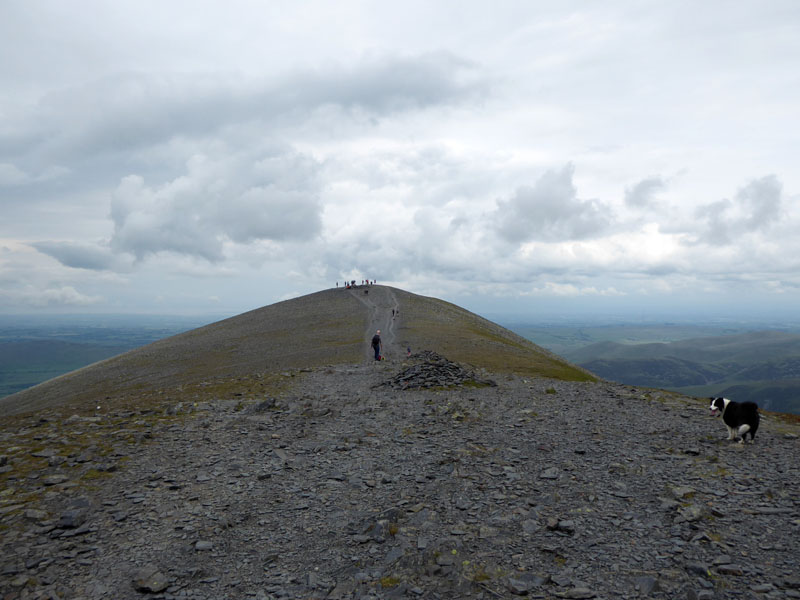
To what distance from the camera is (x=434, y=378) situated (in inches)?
1368

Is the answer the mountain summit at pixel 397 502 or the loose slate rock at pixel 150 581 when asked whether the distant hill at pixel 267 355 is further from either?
the loose slate rock at pixel 150 581

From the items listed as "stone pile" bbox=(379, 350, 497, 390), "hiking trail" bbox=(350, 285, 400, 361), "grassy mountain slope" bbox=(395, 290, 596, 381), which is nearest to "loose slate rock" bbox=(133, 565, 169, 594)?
"stone pile" bbox=(379, 350, 497, 390)

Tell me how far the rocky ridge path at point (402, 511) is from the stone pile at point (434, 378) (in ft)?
32.9

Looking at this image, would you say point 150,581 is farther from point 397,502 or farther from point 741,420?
point 741,420

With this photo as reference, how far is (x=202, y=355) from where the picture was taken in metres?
65.2

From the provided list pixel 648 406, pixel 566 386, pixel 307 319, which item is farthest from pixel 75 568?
pixel 307 319

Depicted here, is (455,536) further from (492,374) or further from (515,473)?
(492,374)

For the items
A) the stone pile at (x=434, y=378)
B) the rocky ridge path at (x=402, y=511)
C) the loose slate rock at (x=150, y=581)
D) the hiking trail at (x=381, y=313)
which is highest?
the hiking trail at (x=381, y=313)

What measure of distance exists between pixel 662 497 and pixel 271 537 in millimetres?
11850

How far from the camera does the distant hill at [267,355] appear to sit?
43469mm

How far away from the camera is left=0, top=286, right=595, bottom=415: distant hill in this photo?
1711 inches

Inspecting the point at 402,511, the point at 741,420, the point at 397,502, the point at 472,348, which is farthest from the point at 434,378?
the point at 472,348

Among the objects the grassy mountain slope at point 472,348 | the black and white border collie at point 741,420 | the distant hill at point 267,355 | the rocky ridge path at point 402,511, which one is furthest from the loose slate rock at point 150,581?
the grassy mountain slope at point 472,348

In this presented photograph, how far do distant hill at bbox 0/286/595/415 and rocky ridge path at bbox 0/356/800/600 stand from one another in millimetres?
15266
